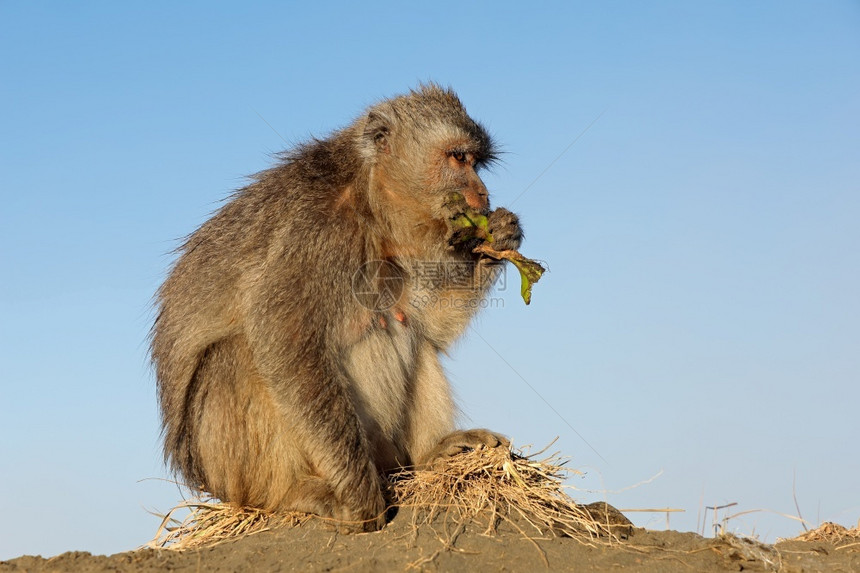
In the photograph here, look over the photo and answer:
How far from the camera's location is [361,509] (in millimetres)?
5520

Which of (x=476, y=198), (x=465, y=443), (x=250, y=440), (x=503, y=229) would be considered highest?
(x=476, y=198)

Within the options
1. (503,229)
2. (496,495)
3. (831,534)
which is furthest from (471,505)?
(831,534)

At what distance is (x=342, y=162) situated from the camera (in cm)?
669

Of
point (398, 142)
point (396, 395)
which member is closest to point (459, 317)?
point (396, 395)

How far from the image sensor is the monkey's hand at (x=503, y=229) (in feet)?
21.8

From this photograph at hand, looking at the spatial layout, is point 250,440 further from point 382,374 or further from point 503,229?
point 503,229

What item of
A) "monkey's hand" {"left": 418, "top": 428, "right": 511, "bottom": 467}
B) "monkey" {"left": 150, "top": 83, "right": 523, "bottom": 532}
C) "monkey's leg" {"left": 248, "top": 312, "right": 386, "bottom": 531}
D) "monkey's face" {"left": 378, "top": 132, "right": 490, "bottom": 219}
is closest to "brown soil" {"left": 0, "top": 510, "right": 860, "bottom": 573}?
"monkey's leg" {"left": 248, "top": 312, "right": 386, "bottom": 531}

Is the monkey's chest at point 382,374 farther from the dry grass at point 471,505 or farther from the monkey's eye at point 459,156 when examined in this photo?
A: the monkey's eye at point 459,156

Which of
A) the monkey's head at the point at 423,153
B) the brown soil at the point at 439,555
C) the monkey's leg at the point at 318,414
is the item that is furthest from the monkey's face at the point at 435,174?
the brown soil at the point at 439,555

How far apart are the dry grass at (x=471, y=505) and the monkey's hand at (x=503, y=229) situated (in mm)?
1664

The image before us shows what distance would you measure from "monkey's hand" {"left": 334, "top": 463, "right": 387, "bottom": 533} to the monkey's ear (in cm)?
269

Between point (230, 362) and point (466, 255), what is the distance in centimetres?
213

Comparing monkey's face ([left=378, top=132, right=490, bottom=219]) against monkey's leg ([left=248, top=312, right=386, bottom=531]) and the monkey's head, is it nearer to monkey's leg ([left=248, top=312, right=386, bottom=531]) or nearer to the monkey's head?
the monkey's head

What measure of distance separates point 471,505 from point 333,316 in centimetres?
161
